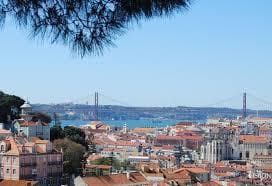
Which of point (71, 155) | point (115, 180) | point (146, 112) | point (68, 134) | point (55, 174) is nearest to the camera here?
point (115, 180)

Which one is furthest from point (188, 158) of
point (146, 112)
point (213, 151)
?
point (146, 112)

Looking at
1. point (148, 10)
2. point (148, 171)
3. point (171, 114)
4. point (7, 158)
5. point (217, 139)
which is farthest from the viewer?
point (171, 114)

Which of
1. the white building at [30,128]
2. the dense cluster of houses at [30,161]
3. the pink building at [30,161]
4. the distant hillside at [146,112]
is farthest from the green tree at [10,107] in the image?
the distant hillside at [146,112]

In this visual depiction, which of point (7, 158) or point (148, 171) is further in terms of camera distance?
point (148, 171)

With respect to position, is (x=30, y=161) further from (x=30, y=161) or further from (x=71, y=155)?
(x=71, y=155)

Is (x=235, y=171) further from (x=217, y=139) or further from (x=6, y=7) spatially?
(x=6, y=7)

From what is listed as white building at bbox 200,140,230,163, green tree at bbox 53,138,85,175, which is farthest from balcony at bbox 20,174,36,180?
white building at bbox 200,140,230,163

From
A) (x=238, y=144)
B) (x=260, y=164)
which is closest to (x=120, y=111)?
(x=238, y=144)
